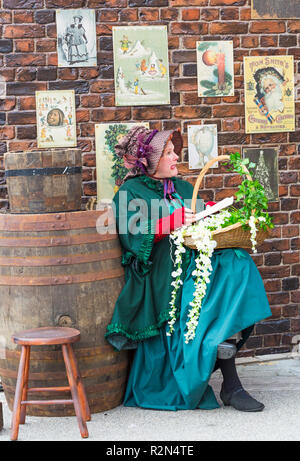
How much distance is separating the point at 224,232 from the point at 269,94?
4.86 feet

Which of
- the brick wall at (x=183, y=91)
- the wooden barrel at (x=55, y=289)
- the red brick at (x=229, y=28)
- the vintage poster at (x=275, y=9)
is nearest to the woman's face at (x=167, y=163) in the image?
the wooden barrel at (x=55, y=289)

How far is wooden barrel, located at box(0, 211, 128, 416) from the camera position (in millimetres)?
3402

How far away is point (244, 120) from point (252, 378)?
1647mm

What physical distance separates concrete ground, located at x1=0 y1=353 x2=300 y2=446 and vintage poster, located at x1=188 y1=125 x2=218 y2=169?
1.47 metres

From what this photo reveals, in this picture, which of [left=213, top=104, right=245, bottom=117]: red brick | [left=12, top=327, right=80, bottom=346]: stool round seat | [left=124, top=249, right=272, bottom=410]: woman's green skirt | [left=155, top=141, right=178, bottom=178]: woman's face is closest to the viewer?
[left=12, top=327, right=80, bottom=346]: stool round seat

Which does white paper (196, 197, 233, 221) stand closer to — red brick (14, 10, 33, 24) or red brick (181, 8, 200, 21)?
red brick (181, 8, 200, 21)

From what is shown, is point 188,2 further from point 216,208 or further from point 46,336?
point 46,336

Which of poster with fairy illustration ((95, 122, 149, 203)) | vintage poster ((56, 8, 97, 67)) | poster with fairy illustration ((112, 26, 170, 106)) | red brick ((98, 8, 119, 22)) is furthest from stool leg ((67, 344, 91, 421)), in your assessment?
red brick ((98, 8, 119, 22))

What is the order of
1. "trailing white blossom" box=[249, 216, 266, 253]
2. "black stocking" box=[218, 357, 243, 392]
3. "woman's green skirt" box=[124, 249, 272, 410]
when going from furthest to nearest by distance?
"black stocking" box=[218, 357, 243, 392]
"woman's green skirt" box=[124, 249, 272, 410]
"trailing white blossom" box=[249, 216, 266, 253]

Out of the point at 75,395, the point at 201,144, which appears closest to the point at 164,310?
the point at 75,395

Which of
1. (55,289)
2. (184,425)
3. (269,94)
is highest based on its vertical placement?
(269,94)

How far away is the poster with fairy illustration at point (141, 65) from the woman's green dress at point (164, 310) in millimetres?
741

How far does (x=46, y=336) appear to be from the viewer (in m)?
3.20
